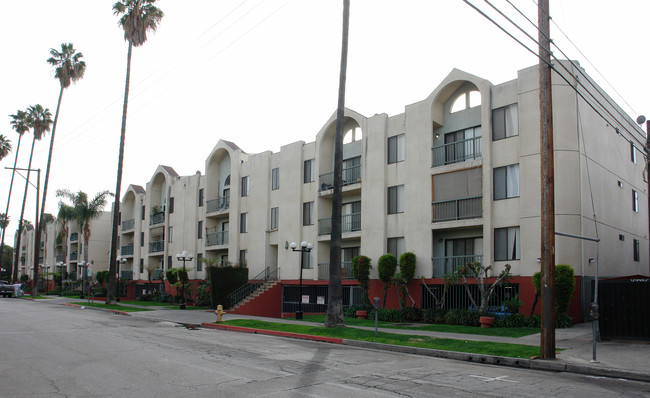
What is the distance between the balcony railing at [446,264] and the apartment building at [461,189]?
2.4 inches

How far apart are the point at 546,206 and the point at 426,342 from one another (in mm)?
5409

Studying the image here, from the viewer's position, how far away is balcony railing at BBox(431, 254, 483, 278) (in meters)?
24.8

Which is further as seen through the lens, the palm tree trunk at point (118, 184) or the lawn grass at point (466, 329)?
the palm tree trunk at point (118, 184)

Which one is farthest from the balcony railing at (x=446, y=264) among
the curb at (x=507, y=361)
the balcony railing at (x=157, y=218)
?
the balcony railing at (x=157, y=218)

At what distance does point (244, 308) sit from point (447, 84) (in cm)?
1677

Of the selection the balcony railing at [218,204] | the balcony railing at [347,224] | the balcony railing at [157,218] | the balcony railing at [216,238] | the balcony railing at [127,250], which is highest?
the balcony railing at [218,204]

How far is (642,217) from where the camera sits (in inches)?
1141

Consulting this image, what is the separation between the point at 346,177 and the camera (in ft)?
102

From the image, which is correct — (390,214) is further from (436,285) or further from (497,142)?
(497,142)

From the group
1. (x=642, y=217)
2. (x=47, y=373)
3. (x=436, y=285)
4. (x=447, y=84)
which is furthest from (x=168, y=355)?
(x=642, y=217)

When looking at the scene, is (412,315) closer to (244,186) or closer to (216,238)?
(244,186)

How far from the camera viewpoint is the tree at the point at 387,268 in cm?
2622

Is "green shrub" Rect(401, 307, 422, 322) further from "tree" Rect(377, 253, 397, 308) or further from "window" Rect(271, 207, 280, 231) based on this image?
"window" Rect(271, 207, 280, 231)

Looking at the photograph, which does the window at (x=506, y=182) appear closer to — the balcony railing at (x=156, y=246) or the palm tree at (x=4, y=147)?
the balcony railing at (x=156, y=246)
